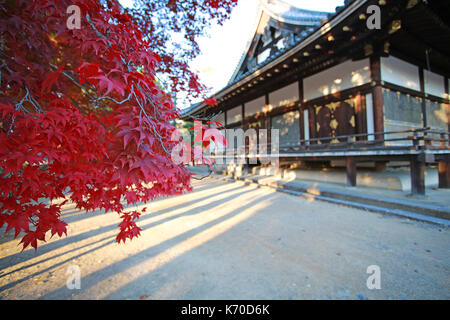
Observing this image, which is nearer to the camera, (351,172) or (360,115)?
(351,172)

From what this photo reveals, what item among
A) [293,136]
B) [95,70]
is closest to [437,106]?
[293,136]

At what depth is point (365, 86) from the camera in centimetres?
598

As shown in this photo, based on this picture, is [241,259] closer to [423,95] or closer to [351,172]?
[351,172]

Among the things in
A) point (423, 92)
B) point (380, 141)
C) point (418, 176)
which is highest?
point (423, 92)

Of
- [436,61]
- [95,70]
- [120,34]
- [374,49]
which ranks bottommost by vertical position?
[95,70]

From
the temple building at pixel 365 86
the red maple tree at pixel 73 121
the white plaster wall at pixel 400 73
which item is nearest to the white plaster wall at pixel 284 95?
the temple building at pixel 365 86

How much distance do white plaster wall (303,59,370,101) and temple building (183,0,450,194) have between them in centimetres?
3

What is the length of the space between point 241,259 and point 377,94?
634 centimetres

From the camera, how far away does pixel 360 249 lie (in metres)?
2.68

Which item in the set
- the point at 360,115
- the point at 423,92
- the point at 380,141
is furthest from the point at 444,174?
the point at 423,92

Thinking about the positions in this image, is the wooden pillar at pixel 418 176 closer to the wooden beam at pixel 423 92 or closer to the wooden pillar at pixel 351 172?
the wooden pillar at pixel 351 172

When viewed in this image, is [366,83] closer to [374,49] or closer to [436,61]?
[374,49]

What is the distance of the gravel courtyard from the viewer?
6.40 ft
